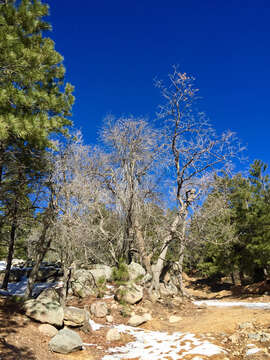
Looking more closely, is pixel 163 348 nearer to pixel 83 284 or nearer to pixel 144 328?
pixel 144 328

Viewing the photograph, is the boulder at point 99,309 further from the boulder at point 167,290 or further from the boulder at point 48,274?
the boulder at point 167,290

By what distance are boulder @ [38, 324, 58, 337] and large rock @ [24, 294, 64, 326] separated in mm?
199

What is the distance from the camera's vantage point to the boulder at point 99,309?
28.3 ft

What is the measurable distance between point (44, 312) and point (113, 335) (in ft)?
6.69

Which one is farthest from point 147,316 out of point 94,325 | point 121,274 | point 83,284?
point 121,274

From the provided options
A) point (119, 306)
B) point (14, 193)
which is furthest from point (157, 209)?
point (14, 193)

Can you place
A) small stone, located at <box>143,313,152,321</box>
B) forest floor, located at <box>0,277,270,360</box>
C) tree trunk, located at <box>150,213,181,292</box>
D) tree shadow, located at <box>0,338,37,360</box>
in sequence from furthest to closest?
tree trunk, located at <box>150,213,181,292</box>, small stone, located at <box>143,313,152,321</box>, forest floor, located at <box>0,277,270,360</box>, tree shadow, located at <box>0,338,37,360</box>

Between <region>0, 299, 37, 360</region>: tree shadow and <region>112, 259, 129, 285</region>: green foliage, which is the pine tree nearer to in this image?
<region>0, 299, 37, 360</region>: tree shadow

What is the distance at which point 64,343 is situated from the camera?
221 inches

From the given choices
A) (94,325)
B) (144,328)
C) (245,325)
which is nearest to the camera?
(245,325)

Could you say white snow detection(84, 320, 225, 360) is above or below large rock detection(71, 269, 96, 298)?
below

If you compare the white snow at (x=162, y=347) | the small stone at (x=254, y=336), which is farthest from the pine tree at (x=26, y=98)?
the small stone at (x=254, y=336)

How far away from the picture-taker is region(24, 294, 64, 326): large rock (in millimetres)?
6469

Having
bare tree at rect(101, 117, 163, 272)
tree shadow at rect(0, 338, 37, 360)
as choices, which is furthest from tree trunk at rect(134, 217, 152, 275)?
tree shadow at rect(0, 338, 37, 360)
